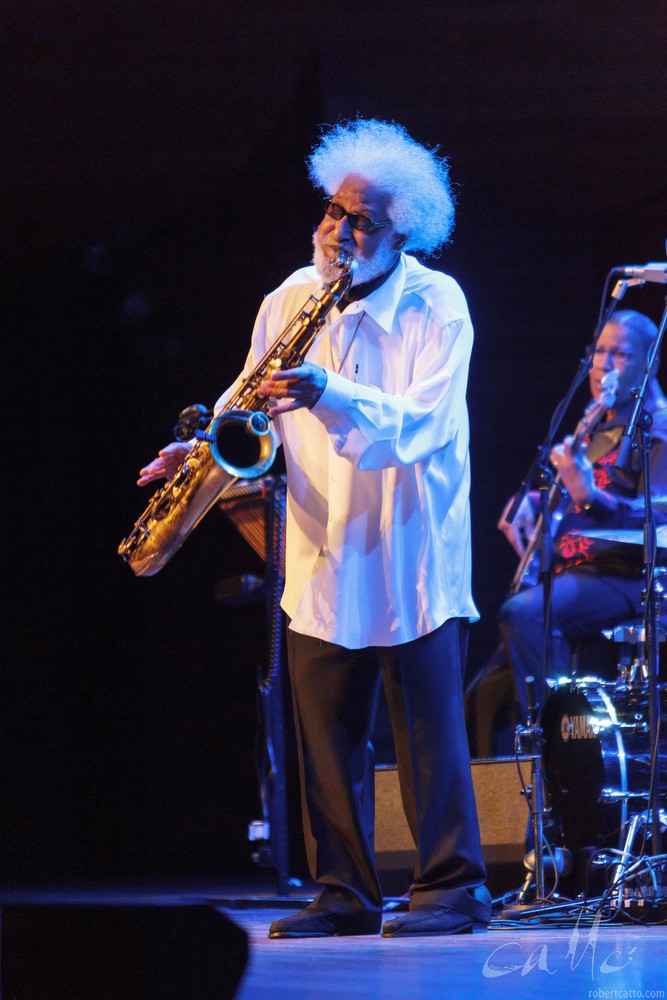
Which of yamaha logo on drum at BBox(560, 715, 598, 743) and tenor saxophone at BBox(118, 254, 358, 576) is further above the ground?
tenor saxophone at BBox(118, 254, 358, 576)

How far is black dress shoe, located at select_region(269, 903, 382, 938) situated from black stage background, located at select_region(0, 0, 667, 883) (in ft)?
9.20

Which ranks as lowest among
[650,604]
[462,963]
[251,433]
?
[462,963]

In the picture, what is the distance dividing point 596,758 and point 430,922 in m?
1.10

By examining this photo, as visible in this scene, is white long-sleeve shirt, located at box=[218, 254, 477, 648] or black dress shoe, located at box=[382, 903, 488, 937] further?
white long-sleeve shirt, located at box=[218, 254, 477, 648]

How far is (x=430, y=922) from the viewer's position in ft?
8.29

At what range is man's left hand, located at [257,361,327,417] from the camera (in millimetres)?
2465

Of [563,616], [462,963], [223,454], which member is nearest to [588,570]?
[563,616]

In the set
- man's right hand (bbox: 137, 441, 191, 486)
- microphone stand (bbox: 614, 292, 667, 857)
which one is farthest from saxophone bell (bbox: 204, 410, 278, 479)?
microphone stand (bbox: 614, 292, 667, 857)

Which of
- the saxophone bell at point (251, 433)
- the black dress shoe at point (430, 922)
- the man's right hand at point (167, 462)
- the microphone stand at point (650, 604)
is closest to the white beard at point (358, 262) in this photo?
the saxophone bell at point (251, 433)

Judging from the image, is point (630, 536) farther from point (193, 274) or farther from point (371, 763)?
point (193, 274)

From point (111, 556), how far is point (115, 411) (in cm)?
71

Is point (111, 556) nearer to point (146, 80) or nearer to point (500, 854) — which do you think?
point (146, 80)

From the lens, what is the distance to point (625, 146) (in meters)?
5.32

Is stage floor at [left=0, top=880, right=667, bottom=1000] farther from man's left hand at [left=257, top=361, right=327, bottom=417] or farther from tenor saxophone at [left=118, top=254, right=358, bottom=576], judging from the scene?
man's left hand at [left=257, top=361, right=327, bottom=417]
